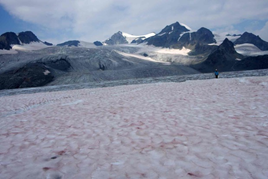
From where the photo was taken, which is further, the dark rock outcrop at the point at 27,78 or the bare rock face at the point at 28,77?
the bare rock face at the point at 28,77

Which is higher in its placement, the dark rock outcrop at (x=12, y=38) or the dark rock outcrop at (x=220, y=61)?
the dark rock outcrop at (x=12, y=38)

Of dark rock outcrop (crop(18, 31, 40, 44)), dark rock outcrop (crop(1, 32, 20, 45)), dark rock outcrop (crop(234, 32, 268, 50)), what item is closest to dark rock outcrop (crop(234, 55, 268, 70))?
dark rock outcrop (crop(234, 32, 268, 50))

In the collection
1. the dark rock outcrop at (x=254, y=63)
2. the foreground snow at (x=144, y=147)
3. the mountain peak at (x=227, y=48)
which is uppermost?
the mountain peak at (x=227, y=48)

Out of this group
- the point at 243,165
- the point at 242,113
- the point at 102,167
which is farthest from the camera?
the point at 242,113

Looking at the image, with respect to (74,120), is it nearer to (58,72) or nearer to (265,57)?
(58,72)

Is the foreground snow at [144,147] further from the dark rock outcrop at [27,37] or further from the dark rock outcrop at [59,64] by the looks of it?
the dark rock outcrop at [27,37]

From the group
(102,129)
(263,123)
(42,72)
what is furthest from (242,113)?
(42,72)

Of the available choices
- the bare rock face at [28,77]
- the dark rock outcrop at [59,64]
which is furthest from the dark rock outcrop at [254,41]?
the bare rock face at [28,77]

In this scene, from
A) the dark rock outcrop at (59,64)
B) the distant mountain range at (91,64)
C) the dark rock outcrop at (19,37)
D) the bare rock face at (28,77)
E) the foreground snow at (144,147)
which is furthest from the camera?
the dark rock outcrop at (19,37)

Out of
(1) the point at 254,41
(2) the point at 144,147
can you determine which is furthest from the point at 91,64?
(1) the point at 254,41
